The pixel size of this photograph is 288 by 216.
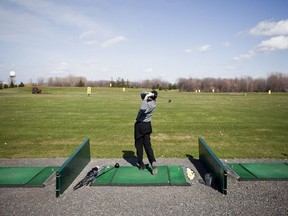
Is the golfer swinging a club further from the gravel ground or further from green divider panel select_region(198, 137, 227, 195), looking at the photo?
green divider panel select_region(198, 137, 227, 195)

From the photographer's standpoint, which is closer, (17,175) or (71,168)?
(71,168)

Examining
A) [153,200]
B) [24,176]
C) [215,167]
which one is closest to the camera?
[153,200]

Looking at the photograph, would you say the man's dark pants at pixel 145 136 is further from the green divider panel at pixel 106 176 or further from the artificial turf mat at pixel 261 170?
the artificial turf mat at pixel 261 170

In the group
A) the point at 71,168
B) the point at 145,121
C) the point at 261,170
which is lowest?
the point at 261,170

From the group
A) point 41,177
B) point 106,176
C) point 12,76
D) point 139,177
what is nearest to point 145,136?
point 139,177

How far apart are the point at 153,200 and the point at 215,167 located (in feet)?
7.02

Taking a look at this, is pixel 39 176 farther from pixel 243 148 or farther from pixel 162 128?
pixel 162 128

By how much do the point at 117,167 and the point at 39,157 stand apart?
3351 mm

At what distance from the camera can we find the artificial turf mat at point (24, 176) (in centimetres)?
751

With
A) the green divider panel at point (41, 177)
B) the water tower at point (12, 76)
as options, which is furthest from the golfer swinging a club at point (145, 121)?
the water tower at point (12, 76)

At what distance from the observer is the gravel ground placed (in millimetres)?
5914

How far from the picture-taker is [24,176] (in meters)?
8.10

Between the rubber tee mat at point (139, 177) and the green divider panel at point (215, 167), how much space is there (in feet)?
2.70

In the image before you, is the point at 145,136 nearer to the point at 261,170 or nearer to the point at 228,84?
the point at 261,170
